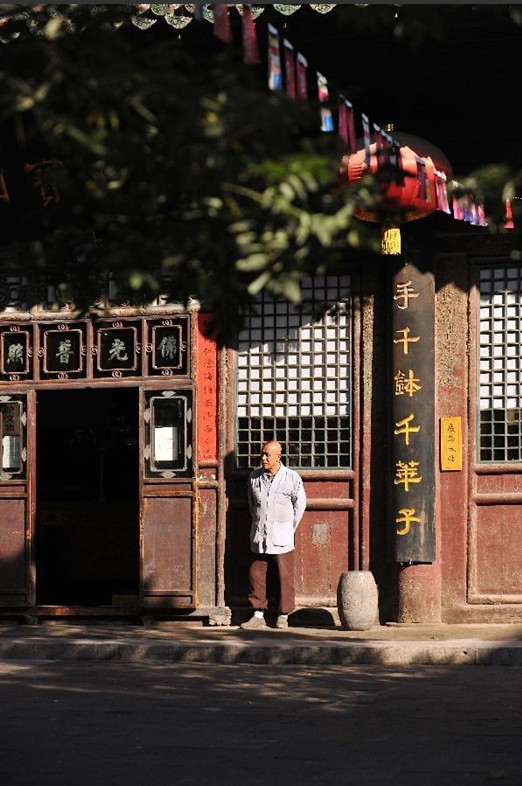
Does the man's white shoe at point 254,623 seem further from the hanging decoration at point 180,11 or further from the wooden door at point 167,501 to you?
the hanging decoration at point 180,11

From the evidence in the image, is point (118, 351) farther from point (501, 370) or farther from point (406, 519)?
point (501, 370)

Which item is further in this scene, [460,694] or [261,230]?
[460,694]

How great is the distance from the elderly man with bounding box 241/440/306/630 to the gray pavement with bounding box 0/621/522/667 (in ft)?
1.06

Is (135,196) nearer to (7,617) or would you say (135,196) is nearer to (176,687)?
(176,687)

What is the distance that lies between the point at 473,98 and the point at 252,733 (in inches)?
322

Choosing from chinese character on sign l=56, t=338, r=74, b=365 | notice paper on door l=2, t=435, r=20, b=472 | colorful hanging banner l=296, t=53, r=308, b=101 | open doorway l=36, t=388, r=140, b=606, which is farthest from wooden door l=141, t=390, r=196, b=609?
colorful hanging banner l=296, t=53, r=308, b=101

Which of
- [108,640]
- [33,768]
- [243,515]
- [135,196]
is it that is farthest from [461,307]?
[135,196]

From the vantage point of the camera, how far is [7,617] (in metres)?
17.3

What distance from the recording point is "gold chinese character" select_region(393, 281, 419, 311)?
16.1m

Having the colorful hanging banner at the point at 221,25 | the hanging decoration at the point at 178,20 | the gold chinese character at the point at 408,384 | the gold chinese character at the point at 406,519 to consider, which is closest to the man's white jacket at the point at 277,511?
the gold chinese character at the point at 406,519

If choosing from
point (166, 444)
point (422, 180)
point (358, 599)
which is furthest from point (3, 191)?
point (358, 599)

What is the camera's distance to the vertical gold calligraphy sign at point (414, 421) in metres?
A: 16.0

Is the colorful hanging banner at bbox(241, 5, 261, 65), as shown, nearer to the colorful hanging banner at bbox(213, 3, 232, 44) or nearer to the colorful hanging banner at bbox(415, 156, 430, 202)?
the colorful hanging banner at bbox(213, 3, 232, 44)

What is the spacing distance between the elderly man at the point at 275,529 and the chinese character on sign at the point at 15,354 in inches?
118
